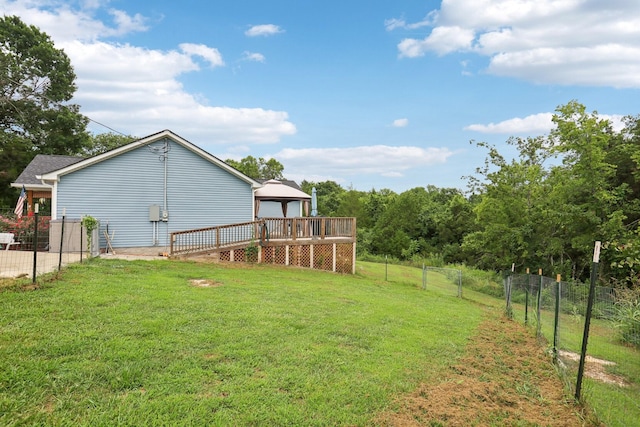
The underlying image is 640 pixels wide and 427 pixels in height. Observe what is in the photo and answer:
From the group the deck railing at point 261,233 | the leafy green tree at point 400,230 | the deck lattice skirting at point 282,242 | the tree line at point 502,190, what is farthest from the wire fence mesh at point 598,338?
the leafy green tree at point 400,230

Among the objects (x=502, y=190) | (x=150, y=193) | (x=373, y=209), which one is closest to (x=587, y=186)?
(x=502, y=190)

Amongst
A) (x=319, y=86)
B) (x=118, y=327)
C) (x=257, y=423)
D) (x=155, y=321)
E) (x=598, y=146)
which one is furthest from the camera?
(x=319, y=86)

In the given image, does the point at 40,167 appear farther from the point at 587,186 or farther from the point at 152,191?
the point at 587,186

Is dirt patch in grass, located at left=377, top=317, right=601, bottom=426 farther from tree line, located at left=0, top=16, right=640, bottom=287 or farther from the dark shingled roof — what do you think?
the dark shingled roof

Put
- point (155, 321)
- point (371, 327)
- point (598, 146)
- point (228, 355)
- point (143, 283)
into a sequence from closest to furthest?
1. point (228, 355)
2. point (155, 321)
3. point (371, 327)
4. point (143, 283)
5. point (598, 146)

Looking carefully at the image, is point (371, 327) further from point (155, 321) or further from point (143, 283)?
point (143, 283)

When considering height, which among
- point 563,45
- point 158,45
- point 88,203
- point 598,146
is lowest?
point 88,203

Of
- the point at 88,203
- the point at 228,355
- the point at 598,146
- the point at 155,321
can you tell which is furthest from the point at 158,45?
the point at 598,146

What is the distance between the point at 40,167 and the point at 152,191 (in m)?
7.62

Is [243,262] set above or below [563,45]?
below

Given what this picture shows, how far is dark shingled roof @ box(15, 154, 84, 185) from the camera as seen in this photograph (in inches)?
665

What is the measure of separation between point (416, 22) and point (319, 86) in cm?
636

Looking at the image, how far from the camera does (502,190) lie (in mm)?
21438

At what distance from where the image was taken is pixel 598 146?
1734 cm
